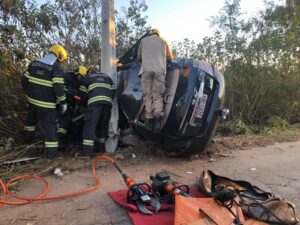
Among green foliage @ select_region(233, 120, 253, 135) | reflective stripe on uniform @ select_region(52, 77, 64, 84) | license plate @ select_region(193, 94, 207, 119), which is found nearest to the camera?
license plate @ select_region(193, 94, 207, 119)

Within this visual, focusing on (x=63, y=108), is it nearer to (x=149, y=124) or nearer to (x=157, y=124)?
(x=149, y=124)

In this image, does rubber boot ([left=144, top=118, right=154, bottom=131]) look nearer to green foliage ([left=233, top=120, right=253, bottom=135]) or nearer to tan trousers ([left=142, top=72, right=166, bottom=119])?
tan trousers ([left=142, top=72, right=166, bottom=119])

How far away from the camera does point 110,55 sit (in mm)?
5715

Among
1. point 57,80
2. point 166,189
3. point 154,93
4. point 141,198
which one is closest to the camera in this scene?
point 141,198

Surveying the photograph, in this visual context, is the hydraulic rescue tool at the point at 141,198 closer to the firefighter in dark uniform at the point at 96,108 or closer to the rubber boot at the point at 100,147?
the firefighter in dark uniform at the point at 96,108

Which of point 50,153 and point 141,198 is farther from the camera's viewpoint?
point 50,153

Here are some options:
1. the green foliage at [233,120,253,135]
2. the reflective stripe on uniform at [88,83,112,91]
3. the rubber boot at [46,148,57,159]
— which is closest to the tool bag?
the reflective stripe on uniform at [88,83,112,91]

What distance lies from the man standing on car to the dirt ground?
757 mm

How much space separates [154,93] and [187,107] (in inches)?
21.5

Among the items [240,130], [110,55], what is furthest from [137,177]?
[240,130]

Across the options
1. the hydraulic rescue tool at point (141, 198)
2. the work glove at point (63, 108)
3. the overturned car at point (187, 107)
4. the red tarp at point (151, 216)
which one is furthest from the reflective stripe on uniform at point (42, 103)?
the hydraulic rescue tool at point (141, 198)

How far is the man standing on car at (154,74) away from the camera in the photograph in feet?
16.3

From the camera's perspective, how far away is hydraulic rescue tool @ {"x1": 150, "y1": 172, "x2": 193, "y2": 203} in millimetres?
3596

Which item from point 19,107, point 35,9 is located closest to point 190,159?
point 19,107
